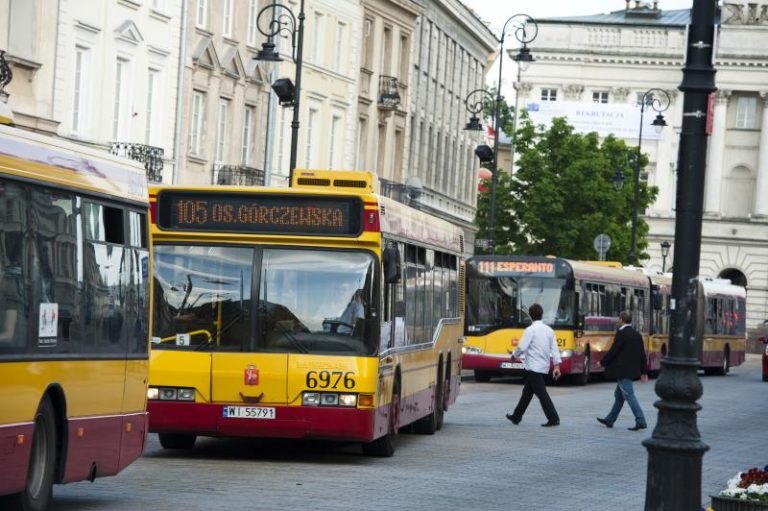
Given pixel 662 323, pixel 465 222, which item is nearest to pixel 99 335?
pixel 662 323

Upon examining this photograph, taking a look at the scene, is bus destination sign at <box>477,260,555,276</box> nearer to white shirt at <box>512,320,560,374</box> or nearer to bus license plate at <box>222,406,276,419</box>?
white shirt at <box>512,320,560,374</box>

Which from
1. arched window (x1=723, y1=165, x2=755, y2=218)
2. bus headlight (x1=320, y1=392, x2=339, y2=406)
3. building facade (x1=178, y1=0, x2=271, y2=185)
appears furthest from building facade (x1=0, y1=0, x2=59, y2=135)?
arched window (x1=723, y1=165, x2=755, y2=218)

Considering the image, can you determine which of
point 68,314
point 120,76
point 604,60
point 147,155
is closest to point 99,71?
point 120,76

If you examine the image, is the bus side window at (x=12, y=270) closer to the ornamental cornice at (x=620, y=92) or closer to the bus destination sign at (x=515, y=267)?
the bus destination sign at (x=515, y=267)

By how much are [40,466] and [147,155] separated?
3204 centimetres

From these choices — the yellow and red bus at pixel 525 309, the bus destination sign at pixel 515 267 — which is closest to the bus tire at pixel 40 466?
the yellow and red bus at pixel 525 309

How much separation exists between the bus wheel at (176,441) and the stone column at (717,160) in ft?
305

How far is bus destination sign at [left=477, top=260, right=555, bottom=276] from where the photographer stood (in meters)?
43.2

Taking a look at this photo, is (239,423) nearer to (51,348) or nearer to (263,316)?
(263,316)

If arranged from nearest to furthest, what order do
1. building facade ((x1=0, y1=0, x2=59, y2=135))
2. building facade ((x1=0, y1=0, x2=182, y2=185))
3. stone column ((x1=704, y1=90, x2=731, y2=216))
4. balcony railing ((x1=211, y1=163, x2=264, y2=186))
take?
building facade ((x1=0, y1=0, x2=59, y2=135))
building facade ((x1=0, y1=0, x2=182, y2=185))
balcony railing ((x1=211, y1=163, x2=264, y2=186))
stone column ((x1=704, y1=90, x2=731, y2=216))

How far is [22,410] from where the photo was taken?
11922 millimetres

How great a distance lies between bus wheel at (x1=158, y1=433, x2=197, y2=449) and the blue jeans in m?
9.17

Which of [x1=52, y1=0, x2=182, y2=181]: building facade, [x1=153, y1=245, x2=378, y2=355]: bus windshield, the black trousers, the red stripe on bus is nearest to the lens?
the red stripe on bus

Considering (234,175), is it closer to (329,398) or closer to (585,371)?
(585,371)
